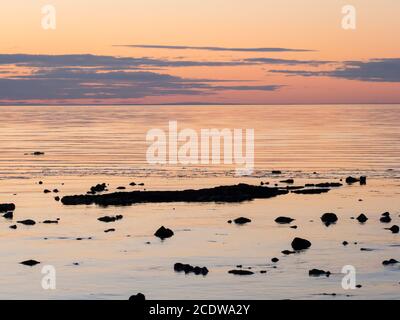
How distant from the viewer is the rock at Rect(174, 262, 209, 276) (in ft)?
155

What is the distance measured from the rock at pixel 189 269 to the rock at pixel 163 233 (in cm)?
1150

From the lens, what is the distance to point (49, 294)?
42.9m

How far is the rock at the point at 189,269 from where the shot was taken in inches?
1858

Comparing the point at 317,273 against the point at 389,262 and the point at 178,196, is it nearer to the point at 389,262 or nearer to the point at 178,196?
the point at 389,262

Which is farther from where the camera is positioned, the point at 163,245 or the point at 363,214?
the point at 363,214

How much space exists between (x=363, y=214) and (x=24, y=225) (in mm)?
26625

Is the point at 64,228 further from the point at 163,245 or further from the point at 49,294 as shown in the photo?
the point at 49,294

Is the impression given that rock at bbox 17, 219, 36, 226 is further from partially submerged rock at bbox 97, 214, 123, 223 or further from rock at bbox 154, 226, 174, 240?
rock at bbox 154, 226, 174, 240

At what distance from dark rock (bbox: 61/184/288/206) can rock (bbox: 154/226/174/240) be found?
1861 cm

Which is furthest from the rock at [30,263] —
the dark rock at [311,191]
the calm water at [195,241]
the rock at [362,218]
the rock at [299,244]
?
the dark rock at [311,191]

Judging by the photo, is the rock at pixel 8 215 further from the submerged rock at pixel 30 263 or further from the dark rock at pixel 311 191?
the dark rock at pixel 311 191
